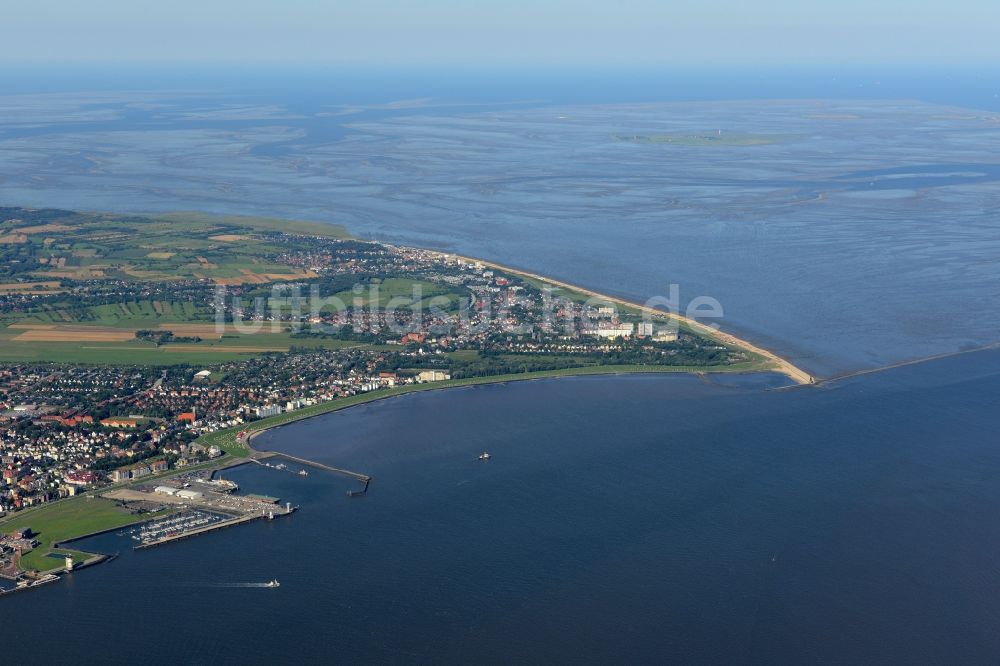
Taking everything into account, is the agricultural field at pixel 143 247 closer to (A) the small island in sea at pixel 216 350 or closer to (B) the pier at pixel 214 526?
(A) the small island in sea at pixel 216 350

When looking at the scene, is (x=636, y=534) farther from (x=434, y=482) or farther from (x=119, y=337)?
(x=119, y=337)

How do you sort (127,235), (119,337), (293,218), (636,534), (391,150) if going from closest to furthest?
(636,534) < (119,337) < (127,235) < (293,218) < (391,150)

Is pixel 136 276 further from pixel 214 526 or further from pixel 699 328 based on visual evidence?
pixel 214 526

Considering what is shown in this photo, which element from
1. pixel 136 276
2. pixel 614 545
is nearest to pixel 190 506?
pixel 614 545

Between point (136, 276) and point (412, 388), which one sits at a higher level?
point (136, 276)

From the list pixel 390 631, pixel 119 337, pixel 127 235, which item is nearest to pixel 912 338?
pixel 390 631
